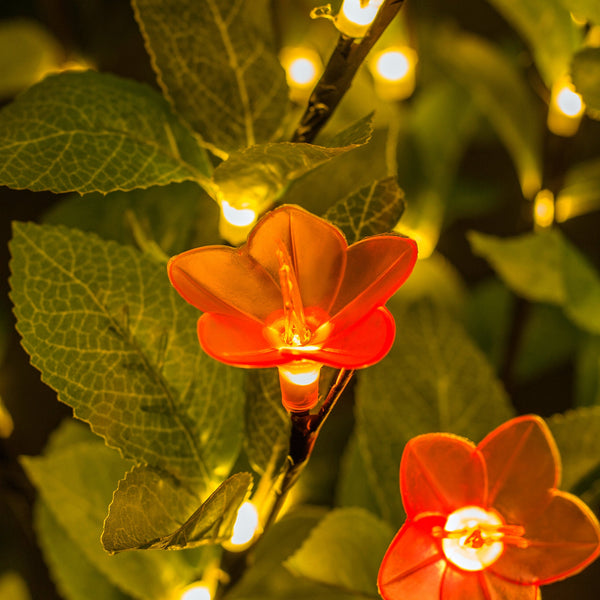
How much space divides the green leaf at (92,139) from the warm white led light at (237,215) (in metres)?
0.02

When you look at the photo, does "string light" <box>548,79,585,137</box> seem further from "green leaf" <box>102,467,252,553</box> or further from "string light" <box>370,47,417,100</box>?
"green leaf" <box>102,467,252,553</box>

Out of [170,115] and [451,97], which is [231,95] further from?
[451,97]

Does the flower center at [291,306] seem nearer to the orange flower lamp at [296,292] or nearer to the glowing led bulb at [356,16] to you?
the orange flower lamp at [296,292]

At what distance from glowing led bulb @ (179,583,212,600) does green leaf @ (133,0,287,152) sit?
251 mm

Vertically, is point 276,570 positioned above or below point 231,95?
below

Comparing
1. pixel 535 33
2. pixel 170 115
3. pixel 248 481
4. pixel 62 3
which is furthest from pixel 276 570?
pixel 62 3

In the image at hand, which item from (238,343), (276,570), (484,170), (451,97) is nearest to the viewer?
(238,343)

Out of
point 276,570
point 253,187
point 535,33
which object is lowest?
point 276,570

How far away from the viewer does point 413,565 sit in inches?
12.0

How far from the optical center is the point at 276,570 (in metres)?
0.41

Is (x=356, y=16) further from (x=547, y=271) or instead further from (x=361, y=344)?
(x=547, y=271)

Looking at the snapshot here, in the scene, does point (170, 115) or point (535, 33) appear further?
point (535, 33)

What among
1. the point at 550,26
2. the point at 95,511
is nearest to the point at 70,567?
the point at 95,511

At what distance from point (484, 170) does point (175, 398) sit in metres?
0.65
